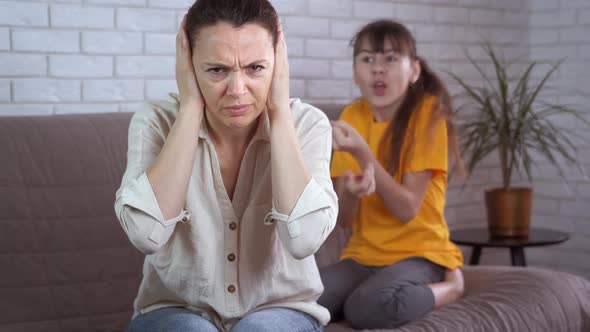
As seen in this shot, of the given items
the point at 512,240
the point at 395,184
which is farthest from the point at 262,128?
the point at 512,240

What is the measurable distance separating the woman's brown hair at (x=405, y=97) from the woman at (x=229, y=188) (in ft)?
2.36

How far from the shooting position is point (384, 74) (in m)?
2.58

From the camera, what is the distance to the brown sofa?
2.27 metres

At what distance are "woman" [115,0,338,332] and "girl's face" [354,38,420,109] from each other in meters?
0.74

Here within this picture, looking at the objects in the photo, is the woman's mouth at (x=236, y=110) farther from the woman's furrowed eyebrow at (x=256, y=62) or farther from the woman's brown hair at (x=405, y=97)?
the woman's brown hair at (x=405, y=97)

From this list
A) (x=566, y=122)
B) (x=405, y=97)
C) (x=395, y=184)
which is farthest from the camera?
(x=566, y=122)

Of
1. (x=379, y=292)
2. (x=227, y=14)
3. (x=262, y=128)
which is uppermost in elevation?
(x=227, y=14)

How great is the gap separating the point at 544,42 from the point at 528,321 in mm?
1980

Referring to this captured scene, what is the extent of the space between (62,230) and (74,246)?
2.3 inches

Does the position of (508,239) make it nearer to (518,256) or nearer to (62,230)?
(518,256)

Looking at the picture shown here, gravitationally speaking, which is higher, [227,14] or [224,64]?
[227,14]

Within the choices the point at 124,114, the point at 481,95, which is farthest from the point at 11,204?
the point at 481,95

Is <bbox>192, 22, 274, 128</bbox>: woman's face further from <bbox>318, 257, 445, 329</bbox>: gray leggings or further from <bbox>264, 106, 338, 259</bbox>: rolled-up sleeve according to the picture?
<bbox>318, 257, 445, 329</bbox>: gray leggings

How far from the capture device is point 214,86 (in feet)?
5.61
